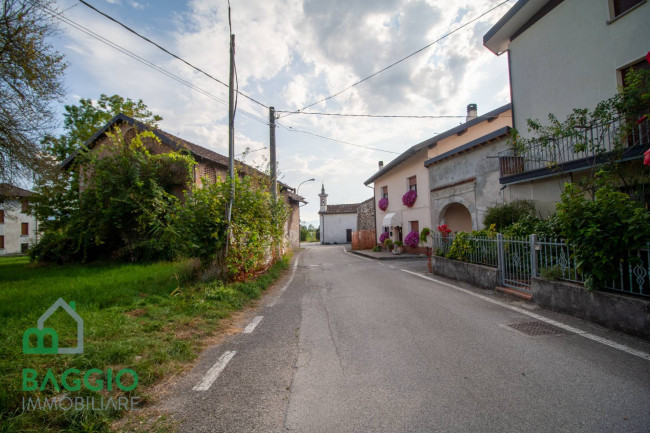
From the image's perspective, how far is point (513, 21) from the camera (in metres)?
11.3

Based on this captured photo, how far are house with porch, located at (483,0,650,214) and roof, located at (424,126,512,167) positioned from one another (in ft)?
1.99

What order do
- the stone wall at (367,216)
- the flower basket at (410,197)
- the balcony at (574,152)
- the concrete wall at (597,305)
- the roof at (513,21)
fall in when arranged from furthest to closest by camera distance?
the stone wall at (367,216), the flower basket at (410,197), the roof at (513,21), the balcony at (574,152), the concrete wall at (597,305)

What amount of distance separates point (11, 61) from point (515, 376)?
12370 millimetres

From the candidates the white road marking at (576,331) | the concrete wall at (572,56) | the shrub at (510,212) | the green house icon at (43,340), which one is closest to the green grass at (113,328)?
the green house icon at (43,340)

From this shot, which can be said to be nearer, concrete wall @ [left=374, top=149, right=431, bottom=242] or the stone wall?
concrete wall @ [left=374, top=149, right=431, bottom=242]

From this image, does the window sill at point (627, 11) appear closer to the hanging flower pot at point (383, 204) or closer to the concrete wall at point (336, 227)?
the hanging flower pot at point (383, 204)

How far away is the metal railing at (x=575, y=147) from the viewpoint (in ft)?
24.0

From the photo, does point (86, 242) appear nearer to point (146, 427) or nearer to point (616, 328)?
point (146, 427)

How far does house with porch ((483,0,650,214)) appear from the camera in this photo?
7852 mm

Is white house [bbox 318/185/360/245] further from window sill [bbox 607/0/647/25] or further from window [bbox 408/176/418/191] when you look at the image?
window sill [bbox 607/0/647/25]

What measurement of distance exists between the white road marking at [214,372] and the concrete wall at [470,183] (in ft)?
36.0

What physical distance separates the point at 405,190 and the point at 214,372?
59.8 feet

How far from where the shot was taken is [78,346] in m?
3.63

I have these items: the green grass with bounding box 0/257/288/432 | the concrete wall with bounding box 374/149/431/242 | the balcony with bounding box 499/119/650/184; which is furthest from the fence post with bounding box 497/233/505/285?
the concrete wall with bounding box 374/149/431/242
